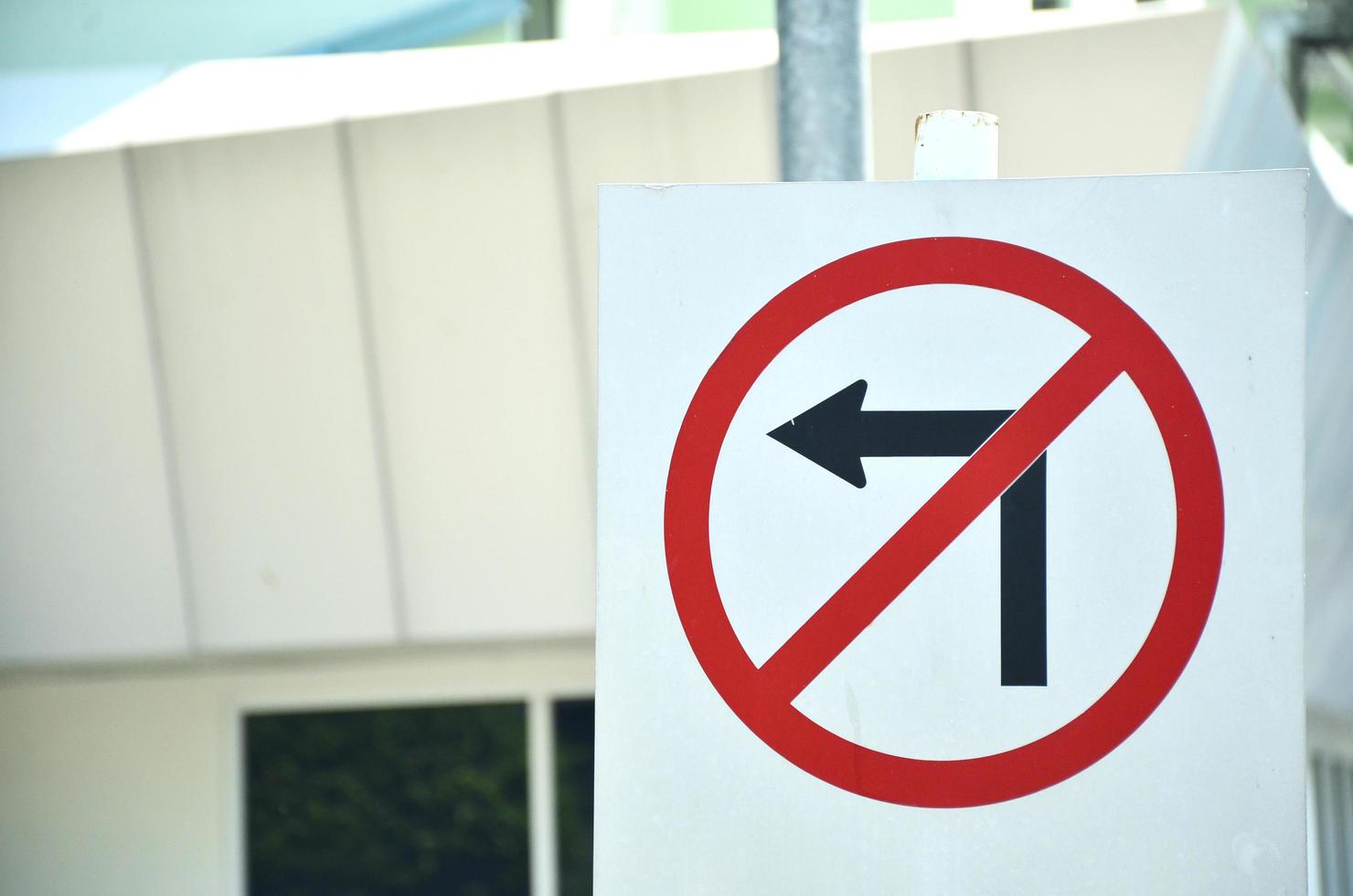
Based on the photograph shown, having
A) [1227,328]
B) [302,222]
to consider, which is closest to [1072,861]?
[1227,328]

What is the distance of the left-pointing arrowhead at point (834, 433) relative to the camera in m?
1.52

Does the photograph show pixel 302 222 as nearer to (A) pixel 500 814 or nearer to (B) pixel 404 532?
(B) pixel 404 532

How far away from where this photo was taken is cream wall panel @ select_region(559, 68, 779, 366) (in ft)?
17.4

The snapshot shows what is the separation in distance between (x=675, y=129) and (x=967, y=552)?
408 cm

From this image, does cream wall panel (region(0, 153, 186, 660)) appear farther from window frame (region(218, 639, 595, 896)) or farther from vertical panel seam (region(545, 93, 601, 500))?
vertical panel seam (region(545, 93, 601, 500))

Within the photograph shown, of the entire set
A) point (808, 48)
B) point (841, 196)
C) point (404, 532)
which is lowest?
point (404, 532)

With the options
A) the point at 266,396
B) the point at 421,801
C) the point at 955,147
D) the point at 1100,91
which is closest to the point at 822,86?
the point at 955,147

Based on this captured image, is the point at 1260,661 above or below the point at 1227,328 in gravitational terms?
below

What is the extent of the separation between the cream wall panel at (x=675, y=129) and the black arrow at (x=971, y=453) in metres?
3.88

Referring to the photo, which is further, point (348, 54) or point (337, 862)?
point (337, 862)

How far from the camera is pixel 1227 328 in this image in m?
1.51

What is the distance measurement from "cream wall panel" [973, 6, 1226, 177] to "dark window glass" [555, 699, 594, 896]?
10.2 feet

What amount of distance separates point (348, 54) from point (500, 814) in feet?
11.1

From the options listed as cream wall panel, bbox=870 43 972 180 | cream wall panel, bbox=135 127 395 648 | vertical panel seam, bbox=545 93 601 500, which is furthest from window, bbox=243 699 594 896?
cream wall panel, bbox=870 43 972 180
